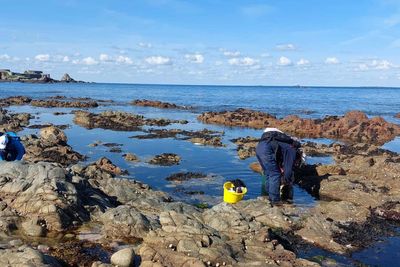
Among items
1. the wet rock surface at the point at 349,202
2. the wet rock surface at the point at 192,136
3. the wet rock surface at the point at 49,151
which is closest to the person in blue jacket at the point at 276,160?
the wet rock surface at the point at 349,202

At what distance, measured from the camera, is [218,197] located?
631 inches

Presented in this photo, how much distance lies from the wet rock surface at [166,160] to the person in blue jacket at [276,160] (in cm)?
771

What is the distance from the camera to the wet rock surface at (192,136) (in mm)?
28891

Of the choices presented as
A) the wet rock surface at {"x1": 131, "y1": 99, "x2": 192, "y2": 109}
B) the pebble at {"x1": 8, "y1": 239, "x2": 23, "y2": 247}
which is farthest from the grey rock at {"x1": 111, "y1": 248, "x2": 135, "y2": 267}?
the wet rock surface at {"x1": 131, "y1": 99, "x2": 192, "y2": 109}

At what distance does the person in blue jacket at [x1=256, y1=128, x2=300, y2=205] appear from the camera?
585 inches

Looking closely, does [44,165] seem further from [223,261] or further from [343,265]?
[343,265]

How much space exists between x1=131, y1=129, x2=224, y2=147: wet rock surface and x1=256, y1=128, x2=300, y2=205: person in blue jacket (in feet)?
42.0

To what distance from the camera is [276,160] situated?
15.2 m

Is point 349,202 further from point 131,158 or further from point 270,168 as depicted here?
point 131,158

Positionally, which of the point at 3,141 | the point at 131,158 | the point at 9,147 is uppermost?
the point at 3,141

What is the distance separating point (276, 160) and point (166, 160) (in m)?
8.59

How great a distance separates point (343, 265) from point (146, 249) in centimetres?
454

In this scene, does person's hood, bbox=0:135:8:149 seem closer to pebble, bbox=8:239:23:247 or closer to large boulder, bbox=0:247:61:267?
pebble, bbox=8:239:23:247

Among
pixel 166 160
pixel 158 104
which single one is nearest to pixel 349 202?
pixel 166 160
